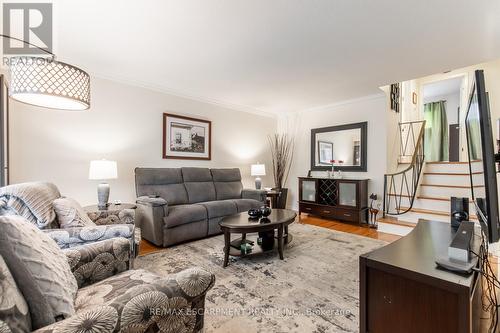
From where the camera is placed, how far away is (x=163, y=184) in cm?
353

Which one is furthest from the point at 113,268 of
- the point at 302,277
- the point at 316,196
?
the point at 316,196

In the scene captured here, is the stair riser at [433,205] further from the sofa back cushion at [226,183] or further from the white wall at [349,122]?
the sofa back cushion at [226,183]

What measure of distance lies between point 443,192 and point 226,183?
3715mm

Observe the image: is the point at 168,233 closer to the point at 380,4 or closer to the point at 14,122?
the point at 14,122

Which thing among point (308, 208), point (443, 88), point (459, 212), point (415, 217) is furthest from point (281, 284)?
point (443, 88)

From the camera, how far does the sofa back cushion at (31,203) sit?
4.66ft

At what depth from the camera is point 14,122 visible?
8.70ft

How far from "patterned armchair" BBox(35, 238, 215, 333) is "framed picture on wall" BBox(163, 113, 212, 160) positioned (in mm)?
2688

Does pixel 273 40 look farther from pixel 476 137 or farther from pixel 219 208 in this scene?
pixel 219 208

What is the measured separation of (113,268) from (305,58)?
108 inches

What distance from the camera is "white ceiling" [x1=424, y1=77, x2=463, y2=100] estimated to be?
5.28 m

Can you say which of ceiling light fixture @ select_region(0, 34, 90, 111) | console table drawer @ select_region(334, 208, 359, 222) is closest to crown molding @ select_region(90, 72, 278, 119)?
ceiling light fixture @ select_region(0, 34, 90, 111)

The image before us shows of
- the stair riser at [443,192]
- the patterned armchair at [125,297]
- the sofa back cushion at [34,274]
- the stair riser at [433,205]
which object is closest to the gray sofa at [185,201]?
the patterned armchair at [125,297]

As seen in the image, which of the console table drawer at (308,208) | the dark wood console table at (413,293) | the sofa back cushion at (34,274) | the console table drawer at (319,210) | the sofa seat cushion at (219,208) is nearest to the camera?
the sofa back cushion at (34,274)
